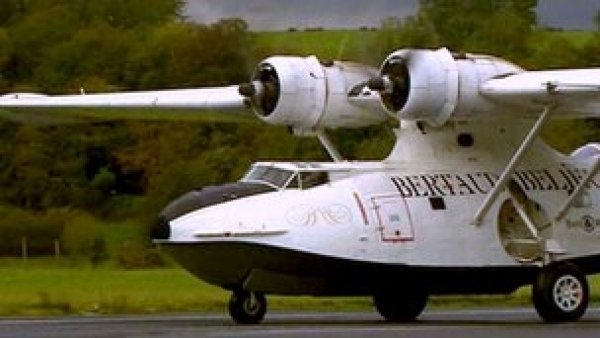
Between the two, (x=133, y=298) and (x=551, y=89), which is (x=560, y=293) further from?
(x=133, y=298)

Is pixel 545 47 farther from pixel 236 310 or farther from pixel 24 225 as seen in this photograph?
pixel 236 310

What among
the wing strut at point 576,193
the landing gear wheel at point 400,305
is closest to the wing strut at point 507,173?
the wing strut at point 576,193

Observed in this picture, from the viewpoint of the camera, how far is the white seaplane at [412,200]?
3000cm

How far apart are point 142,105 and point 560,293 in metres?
9.35

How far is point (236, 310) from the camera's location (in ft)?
101

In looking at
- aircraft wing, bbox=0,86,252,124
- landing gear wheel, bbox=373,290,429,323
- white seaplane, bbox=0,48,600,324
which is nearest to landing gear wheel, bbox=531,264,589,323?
white seaplane, bbox=0,48,600,324

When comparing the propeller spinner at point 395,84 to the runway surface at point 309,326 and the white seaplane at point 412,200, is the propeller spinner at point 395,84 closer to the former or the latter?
the white seaplane at point 412,200

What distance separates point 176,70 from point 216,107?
195ft

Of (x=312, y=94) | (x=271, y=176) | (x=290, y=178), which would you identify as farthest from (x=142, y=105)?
(x=290, y=178)

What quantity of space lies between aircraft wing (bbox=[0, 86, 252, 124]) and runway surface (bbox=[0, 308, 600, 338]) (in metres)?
3.95

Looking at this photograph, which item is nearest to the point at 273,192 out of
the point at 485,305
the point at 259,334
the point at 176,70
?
the point at 259,334

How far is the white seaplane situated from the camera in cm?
3000

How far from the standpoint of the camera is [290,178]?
30828 millimetres

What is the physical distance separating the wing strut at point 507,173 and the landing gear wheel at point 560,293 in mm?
1340
